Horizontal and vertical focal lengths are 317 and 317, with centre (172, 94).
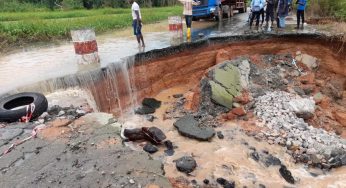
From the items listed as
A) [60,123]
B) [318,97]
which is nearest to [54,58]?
[60,123]

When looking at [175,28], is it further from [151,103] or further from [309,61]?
[309,61]

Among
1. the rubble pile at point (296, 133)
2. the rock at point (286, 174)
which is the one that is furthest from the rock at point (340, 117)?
the rock at point (286, 174)

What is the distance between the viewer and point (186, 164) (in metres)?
6.93

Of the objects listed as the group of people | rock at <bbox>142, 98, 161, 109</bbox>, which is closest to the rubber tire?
rock at <bbox>142, 98, 161, 109</bbox>

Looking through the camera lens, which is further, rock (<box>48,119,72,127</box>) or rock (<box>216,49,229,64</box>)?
rock (<box>216,49,229,64</box>)

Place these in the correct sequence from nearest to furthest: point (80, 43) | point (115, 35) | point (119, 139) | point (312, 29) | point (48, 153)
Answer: point (48, 153) < point (119, 139) < point (80, 43) < point (312, 29) < point (115, 35)

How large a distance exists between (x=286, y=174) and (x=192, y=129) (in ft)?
8.81

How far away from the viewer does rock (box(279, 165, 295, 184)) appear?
715 centimetres

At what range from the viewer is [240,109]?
9719 millimetres

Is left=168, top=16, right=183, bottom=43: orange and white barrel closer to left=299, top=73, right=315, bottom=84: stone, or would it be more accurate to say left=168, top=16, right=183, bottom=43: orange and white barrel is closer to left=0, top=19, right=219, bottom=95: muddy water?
left=0, top=19, right=219, bottom=95: muddy water

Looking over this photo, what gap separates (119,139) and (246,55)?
313 inches

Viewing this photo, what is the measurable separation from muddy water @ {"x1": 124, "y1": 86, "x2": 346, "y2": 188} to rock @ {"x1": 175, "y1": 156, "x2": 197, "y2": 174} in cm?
11

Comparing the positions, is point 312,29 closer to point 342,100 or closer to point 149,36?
point 342,100

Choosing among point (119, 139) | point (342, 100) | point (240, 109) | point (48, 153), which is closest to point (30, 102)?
point (48, 153)
